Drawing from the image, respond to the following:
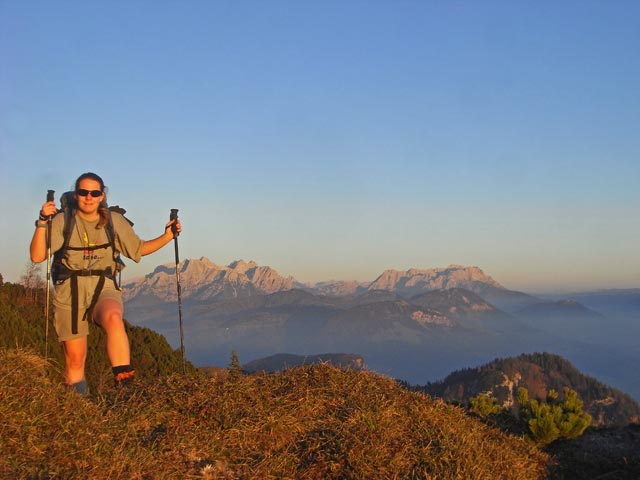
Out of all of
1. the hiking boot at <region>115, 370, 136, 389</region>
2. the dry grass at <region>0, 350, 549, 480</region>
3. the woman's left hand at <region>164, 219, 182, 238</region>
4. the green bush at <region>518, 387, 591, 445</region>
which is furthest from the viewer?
the green bush at <region>518, 387, 591, 445</region>

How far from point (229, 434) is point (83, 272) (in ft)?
12.5

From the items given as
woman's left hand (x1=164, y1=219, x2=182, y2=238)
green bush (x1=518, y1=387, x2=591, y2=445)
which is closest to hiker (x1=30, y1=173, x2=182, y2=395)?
woman's left hand (x1=164, y1=219, x2=182, y2=238)

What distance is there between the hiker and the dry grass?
1106mm

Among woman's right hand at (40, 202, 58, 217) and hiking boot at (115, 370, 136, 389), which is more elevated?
woman's right hand at (40, 202, 58, 217)

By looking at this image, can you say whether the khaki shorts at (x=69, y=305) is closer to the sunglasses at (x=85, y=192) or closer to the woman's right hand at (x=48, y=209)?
the woman's right hand at (x=48, y=209)

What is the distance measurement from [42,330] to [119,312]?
733 cm

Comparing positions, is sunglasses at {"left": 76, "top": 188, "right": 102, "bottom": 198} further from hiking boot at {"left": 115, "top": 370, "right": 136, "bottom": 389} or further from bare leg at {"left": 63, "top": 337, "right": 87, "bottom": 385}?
hiking boot at {"left": 115, "top": 370, "right": 136, "bottom": 389}

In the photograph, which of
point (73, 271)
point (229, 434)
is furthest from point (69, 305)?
point (229, 434)

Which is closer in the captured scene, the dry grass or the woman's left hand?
the dry grass

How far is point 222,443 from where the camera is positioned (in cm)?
545

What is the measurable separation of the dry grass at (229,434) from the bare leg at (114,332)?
81cm

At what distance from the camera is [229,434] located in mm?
5621

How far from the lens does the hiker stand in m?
7.84

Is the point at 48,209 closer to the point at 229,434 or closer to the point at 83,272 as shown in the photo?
the point at 83,272
